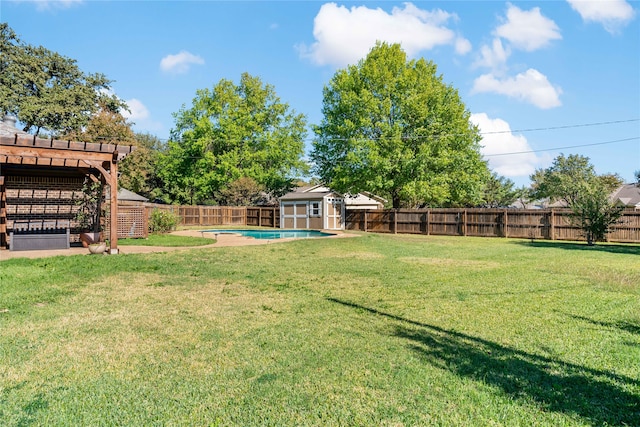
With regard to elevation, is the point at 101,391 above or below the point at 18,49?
below

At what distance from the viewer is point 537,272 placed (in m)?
8.66

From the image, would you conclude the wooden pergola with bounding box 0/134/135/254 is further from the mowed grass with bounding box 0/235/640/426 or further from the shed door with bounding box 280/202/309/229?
the shed door with bounding box 280/202/309/229

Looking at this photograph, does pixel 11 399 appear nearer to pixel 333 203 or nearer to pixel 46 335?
pixel 46 335

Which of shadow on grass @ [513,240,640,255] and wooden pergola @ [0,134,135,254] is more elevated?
wooden pergola @ [0,134,135,254]

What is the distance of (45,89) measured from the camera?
101ft

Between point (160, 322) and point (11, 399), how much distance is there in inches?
78.1

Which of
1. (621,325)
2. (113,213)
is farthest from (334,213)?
(621,325)

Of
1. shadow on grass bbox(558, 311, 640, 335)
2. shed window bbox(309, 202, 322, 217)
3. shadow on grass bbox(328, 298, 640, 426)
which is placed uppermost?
shed window bbox(309, 202, 322, 217)

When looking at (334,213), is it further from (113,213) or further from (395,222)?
(113,213)

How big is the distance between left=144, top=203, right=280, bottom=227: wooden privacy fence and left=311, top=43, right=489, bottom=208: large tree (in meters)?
6.87

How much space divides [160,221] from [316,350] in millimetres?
16742

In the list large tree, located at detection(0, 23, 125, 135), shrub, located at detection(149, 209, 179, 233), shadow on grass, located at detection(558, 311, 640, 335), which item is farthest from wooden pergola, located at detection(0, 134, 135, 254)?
large tree, located at detection(0, 23, 125, 135)

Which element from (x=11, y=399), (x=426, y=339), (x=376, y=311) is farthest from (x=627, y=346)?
(x=11, y=399)

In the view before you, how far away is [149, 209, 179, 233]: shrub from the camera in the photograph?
1844 cm
